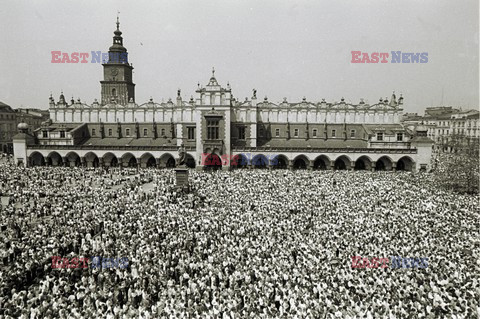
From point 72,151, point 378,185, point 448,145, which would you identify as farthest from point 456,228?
point 448,145

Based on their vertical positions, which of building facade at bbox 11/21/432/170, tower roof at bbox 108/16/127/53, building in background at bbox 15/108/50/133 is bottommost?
building facade at bbox 11/21/432/170

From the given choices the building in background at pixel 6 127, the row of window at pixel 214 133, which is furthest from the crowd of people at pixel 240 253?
the building in background at pixel 6 127

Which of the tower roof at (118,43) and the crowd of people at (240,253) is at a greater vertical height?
the tower roof at (118,43)

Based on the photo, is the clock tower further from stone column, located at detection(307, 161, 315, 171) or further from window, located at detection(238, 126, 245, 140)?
stone column, located at detection(307, 161, 315, 171)

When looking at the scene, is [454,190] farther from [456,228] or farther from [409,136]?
[409,136]

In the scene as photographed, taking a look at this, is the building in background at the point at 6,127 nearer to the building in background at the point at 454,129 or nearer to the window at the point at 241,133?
the window at the point at 241,133

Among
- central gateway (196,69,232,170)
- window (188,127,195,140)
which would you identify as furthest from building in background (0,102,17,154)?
central gateway (196,69,232,170)

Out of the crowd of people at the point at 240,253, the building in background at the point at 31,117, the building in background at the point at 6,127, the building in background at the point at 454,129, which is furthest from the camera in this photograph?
the building in background at the point at 31,117
